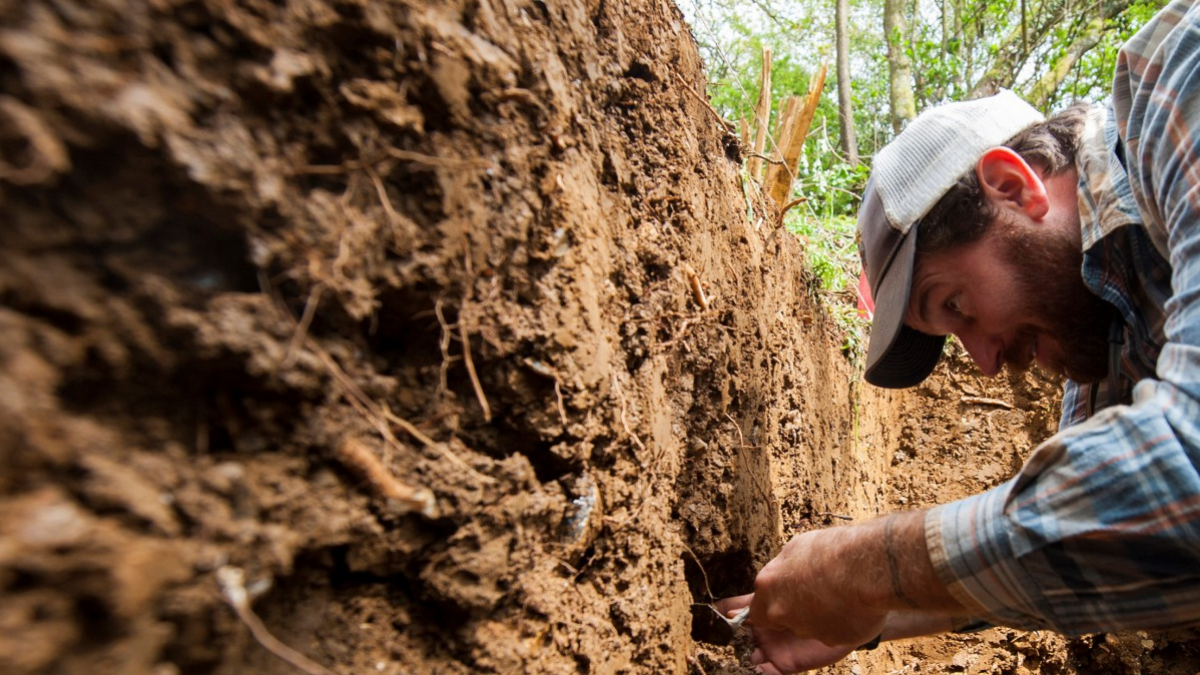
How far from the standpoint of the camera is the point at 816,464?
2633 millimetres

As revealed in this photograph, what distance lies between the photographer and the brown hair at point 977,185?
59.1 inches

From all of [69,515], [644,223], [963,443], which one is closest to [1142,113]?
[644,223]

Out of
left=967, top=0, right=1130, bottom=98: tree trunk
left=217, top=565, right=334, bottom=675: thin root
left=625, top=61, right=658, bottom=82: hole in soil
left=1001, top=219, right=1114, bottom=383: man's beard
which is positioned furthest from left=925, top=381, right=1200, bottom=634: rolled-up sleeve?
left=967, top=0, right=1130, bottom=98: tree trunk

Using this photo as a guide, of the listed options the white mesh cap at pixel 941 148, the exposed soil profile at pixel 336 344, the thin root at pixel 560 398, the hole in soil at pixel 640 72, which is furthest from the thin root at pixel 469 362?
the white mesh cap at pixel 941 148

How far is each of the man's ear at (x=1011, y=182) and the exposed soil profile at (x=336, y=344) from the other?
0.72 meters

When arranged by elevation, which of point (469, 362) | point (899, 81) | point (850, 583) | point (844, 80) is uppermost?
point (899, 81)

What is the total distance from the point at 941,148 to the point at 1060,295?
1.40 feet

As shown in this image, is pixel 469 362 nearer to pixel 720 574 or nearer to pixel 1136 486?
pixel 1136 486

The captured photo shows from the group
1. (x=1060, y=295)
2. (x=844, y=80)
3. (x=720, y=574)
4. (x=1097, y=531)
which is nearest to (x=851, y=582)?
(x=1097, y=531)

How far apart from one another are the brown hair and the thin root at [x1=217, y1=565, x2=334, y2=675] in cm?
151

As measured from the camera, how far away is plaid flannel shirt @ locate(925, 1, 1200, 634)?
3.13 feet

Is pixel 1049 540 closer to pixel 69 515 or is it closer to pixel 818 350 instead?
pixel 69 515

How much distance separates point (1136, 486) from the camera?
3.15 feet

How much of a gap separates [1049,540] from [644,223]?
933mm
